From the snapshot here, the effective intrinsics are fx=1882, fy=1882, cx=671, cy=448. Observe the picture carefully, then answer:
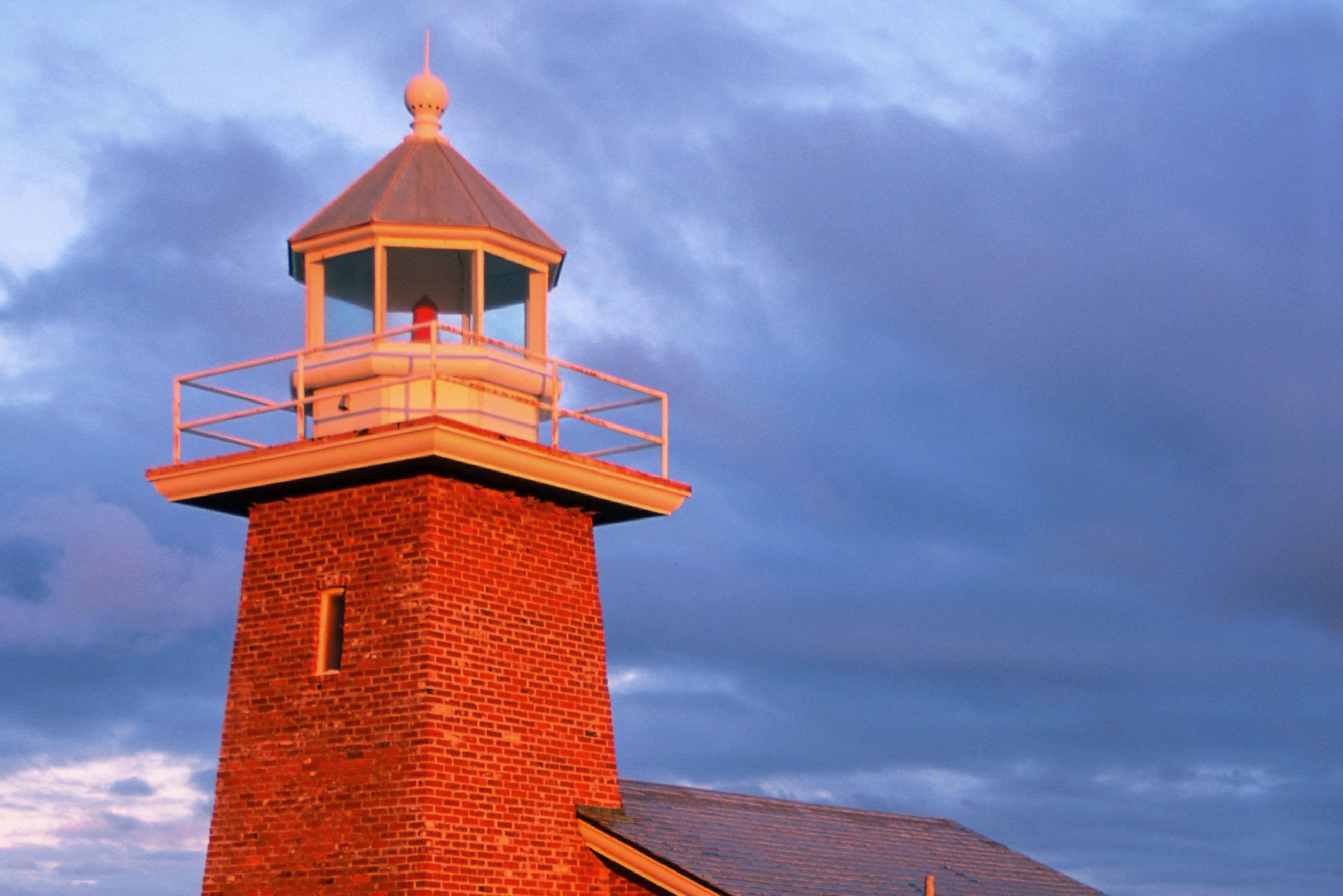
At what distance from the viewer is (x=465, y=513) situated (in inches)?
731

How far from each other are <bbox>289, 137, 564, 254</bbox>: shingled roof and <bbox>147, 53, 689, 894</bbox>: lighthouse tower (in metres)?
0.04

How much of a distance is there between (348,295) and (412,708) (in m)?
4.57

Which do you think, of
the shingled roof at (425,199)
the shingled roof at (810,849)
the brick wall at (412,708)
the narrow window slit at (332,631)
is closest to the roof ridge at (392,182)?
the shingled roof at (425,199)

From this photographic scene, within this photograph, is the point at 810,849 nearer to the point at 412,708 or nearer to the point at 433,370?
the point at 412,708

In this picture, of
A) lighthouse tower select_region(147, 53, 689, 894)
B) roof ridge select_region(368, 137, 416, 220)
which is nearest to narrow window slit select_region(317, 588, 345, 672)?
lighthouse tower select_region(147, 53, 689, 894)

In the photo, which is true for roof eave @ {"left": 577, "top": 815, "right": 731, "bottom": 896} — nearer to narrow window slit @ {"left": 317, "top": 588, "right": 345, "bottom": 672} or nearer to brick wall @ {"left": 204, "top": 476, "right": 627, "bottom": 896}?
brick wall @ {"left": 204, "top": 476, "right": 627, "bottom": 896}

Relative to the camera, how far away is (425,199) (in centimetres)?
1936

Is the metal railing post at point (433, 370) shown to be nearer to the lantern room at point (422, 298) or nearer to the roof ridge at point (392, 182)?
the lantern room at point (422, 298)

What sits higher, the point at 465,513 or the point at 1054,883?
the point at 465,513

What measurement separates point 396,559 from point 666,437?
3.42 meters

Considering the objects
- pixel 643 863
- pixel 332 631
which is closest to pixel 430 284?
pixel 332 631

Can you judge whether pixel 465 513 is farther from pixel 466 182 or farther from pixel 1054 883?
pixel 1054 883

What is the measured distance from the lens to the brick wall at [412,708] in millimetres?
17641

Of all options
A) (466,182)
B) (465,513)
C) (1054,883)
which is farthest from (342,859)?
(1054,883)
